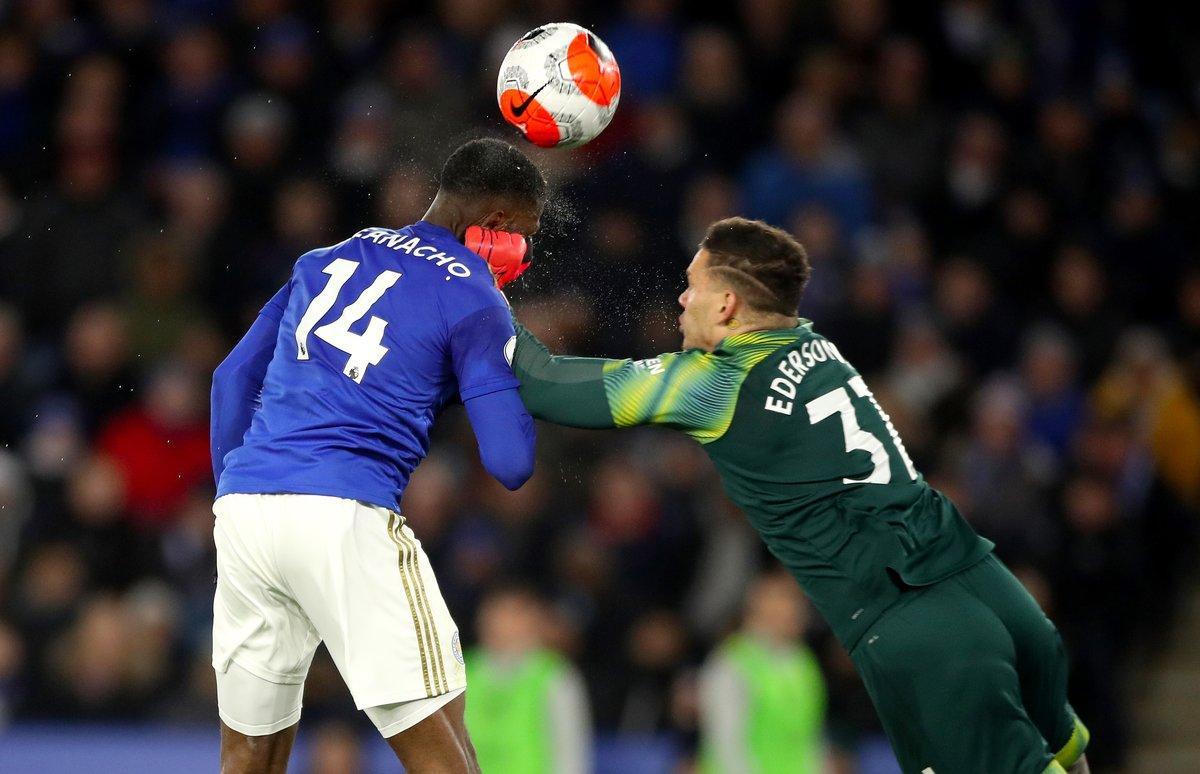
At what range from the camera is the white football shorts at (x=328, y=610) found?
12.5 ft

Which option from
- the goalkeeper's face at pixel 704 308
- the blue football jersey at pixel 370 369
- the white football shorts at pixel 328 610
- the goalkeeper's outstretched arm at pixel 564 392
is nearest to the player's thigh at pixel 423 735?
the white football shorts at pixel 328 610

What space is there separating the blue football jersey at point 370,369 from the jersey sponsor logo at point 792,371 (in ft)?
2.33

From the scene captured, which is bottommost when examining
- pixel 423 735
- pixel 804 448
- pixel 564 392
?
pixel 423 735

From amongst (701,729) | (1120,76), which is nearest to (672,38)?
(1120,76)

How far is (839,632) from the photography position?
13.7ft

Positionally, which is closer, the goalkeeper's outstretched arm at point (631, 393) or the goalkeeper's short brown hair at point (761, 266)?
the goalkeeper's outstretched arm at point (631, 393)

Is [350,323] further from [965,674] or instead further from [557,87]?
[965,674]

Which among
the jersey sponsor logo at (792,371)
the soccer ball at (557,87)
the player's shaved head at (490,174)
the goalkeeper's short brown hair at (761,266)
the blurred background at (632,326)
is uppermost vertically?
the soccer ball at (557,87)

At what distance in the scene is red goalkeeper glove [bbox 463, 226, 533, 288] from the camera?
4.32m

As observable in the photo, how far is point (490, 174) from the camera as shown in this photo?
436 cm

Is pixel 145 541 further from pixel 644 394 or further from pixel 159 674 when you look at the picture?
pixel 644 394

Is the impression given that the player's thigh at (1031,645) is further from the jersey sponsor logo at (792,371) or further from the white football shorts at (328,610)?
the white football shorts at (328,610)

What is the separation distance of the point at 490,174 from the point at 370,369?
74 centimetres

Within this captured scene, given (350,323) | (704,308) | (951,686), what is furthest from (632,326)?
(951,686)
